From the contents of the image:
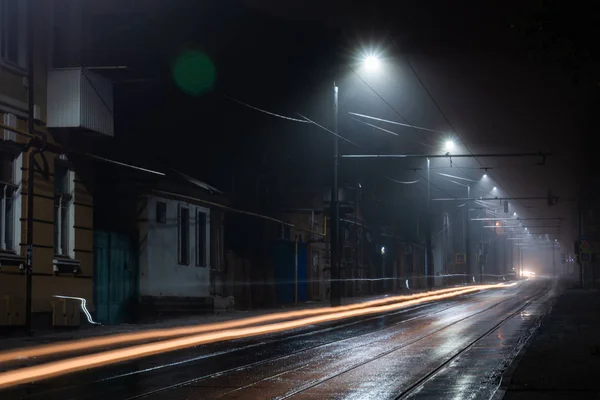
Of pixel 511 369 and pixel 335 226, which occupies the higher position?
pixel 335 226

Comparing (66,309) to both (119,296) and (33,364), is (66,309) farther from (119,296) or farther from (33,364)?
(33,364)

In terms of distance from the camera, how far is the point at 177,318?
2998 cm

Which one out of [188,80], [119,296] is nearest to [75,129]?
[119,296]

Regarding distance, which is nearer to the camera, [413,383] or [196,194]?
[413,383]

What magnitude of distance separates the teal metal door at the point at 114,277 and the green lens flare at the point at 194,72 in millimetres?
5293

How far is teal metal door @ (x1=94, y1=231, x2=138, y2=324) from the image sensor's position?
87.7 feet

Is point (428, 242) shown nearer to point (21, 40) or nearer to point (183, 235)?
point (183, 235)

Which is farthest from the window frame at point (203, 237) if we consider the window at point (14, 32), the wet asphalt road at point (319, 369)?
the window at point (14, 32)

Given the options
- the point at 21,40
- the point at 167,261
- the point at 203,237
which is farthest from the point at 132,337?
the point at 203,237

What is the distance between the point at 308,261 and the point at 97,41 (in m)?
21.5

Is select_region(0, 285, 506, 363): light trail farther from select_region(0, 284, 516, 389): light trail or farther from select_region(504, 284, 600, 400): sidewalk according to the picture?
select_region(504, 284, 600, 400): sidewalk

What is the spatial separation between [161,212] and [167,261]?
1.55m

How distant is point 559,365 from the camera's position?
15023 mm

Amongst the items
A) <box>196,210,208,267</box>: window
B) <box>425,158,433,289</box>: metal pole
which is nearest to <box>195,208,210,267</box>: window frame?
<box>196,210,208,267</box>: window
